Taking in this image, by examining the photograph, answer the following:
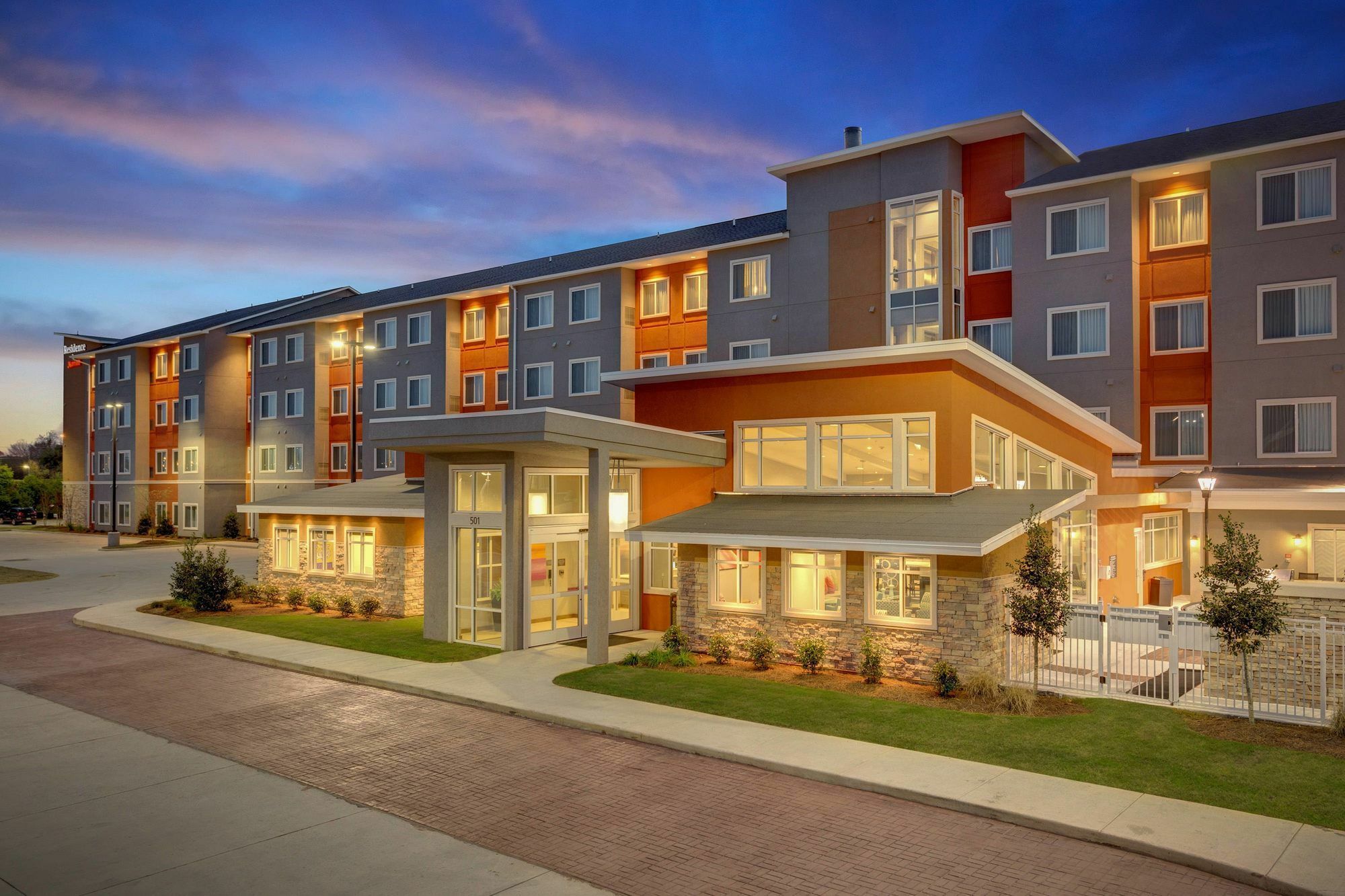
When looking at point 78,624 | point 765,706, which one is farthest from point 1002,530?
point 78,624

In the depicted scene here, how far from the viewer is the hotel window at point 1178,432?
99.6 ft

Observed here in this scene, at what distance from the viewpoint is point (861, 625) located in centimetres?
1783

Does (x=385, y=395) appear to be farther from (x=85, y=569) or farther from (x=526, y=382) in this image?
(x=85, y=569)

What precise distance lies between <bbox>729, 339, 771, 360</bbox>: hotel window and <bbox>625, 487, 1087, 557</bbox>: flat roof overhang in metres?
16.1

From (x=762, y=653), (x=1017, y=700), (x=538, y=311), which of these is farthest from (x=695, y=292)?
(x=1017, y=700)

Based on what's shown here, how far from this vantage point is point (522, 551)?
68.3 feet

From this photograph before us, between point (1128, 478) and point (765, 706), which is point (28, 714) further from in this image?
point (1128, 478)

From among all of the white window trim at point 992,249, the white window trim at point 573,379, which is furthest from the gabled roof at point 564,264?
the white window trim at point 992,249

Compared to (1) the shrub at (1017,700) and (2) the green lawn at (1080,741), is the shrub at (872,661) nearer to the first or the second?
(2) the green lawn at (1080,741)

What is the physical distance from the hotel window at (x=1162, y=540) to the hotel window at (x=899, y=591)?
1495 centimetres

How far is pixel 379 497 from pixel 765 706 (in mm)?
16993

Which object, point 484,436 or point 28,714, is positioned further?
point 484,436

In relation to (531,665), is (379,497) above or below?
above

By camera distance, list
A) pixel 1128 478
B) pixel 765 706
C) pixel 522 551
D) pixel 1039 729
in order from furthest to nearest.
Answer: pixel 1128 478, pixel 522 551, pixel 765 706, pixel 1039 729
